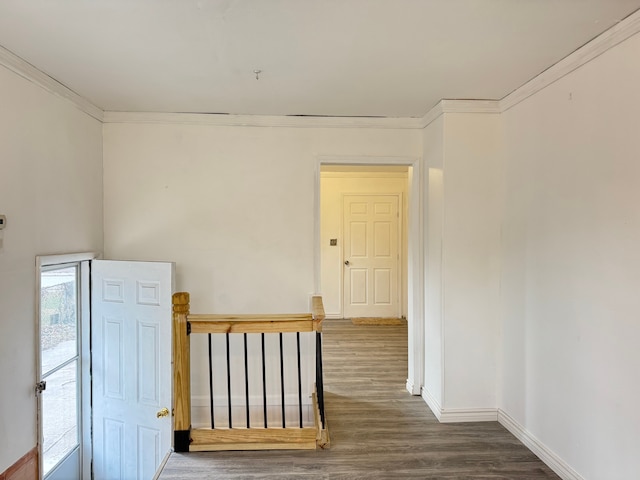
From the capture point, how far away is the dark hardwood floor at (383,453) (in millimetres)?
2059

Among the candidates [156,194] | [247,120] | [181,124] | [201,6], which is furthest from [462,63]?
[156,194]

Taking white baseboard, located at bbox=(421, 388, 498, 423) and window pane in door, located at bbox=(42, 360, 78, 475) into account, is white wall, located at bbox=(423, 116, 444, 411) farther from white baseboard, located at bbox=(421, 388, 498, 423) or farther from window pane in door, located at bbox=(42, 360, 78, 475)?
window pane in door, located at bbox=(42, 360, 78, 475)

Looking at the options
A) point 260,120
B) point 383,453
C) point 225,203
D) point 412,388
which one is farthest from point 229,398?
point 260,120

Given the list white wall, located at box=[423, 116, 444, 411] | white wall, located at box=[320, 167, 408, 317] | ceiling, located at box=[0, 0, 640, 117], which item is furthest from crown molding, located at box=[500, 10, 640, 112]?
white wall, located at box=[320, 167, 408, 317]

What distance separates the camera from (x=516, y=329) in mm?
2545

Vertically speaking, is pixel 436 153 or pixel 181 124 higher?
pixel 181 124

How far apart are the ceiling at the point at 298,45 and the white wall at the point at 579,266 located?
353 mm

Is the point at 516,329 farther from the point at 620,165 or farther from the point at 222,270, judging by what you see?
the point at 222,270

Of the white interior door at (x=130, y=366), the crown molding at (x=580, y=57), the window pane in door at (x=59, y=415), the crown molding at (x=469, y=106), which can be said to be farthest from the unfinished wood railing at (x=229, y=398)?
the crown molding at (x=580, y=57)

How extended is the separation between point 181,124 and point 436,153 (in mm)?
2170

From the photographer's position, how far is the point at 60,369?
102 inches

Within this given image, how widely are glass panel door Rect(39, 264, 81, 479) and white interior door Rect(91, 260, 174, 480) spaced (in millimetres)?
140

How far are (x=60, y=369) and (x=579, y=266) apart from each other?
3491 mm

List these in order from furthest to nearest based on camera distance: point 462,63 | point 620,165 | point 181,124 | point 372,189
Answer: point 372,189 < point 181,124 < point 462,63 < point 620,165
